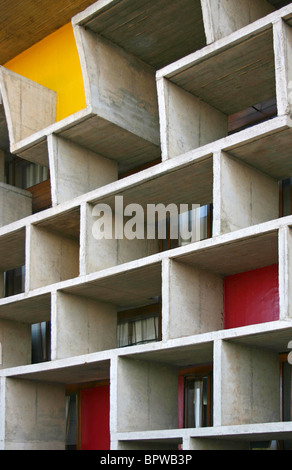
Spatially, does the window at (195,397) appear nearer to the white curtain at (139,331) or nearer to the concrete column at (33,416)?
the white curtain at (139,331)

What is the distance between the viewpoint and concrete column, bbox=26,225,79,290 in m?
18.8

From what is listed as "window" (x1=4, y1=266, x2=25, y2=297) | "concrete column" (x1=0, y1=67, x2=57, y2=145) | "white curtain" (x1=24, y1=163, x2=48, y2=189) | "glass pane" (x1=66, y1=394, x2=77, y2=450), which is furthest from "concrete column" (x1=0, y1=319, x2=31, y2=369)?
"concrete column" (x1=0, y1=67, x2=57, y2=145)

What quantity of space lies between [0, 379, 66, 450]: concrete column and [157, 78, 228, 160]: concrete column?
7040mm

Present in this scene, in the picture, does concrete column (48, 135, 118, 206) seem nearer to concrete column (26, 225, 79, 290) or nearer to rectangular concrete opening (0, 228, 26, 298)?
concrete column (26, 225, 79, 290)

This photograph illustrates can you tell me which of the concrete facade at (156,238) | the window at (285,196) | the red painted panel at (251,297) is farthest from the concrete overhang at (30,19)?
the red painted panel at (251,297)

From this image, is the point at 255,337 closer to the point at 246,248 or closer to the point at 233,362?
the point at 233,362

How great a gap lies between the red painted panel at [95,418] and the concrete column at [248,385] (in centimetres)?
567

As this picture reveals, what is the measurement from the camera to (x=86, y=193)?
60.3 feet

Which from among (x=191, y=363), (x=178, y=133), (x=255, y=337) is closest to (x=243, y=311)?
(x=191, y=363)

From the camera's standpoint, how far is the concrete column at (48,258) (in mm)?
18828

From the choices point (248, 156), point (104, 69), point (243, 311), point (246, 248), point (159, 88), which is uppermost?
point (104, 69)

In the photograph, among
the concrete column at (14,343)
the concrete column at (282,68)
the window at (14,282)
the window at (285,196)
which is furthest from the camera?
the window at (14,282)

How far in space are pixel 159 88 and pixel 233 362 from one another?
5.84 meters

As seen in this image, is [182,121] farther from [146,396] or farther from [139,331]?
[146,396]
